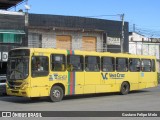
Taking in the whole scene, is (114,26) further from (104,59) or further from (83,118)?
(83,118)

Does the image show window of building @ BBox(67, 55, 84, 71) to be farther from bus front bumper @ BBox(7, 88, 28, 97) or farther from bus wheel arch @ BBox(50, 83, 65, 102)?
bus front bumper @ BBox(7, 88, 28, 97)

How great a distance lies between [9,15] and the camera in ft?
108

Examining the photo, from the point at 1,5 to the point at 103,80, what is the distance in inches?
805

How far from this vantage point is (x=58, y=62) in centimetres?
1942

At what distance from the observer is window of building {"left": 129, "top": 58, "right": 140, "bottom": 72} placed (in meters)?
24.1

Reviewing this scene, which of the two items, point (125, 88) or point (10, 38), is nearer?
point (125, 88)

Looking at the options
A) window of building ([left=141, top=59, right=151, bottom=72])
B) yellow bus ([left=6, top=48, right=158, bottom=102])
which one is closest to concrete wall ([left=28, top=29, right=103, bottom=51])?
window of building ([left=141, top=59, right=151, bottom=72])

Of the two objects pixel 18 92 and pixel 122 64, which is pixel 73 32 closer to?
pixel 122 64

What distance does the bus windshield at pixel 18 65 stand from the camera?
18.2 meters

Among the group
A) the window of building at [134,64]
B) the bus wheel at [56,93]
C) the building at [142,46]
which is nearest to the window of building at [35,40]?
the window of building at [134,64]

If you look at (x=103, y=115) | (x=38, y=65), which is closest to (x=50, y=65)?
(x=38, y=65)

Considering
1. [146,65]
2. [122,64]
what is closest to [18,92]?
[122,64]

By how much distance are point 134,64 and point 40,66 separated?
8.06 metres

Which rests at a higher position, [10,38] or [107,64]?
[10,38]
